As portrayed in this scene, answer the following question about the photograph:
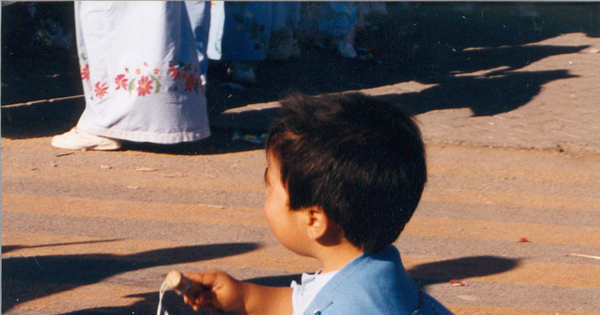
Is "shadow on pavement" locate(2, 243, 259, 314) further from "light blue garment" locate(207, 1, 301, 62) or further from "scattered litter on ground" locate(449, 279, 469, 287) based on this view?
"light blue garment" locate(207, 1, 301, 62)

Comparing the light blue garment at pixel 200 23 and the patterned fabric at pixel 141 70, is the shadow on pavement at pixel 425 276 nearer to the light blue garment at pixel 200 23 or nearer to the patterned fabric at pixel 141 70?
the patterned fabric at pixel 141 70

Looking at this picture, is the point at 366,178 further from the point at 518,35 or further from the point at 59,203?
the point at 518,35

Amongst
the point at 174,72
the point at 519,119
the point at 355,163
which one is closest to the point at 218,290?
the point at 355,163

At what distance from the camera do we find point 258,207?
11.6 ft

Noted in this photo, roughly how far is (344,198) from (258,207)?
228 cm

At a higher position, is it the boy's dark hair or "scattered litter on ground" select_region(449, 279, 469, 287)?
the boy's dark hair

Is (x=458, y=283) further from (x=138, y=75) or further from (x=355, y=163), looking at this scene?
(x=138, y=75)

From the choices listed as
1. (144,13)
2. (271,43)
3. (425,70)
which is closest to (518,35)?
(425,70)

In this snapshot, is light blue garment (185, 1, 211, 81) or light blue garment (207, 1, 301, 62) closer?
light blue garment (185, 1, 211, 81)

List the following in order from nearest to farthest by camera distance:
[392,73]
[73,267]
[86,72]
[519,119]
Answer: [73,267] → [86,72] → [519,119] → [392,73]

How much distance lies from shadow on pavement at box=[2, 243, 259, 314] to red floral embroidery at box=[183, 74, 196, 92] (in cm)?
170

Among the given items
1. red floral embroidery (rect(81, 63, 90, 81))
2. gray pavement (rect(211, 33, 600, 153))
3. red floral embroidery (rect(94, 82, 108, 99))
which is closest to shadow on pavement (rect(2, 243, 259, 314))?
red floral embroidery (rect(94, 82, 108, 99))

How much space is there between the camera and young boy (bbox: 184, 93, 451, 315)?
4.20ft

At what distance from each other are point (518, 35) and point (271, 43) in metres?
5.88
